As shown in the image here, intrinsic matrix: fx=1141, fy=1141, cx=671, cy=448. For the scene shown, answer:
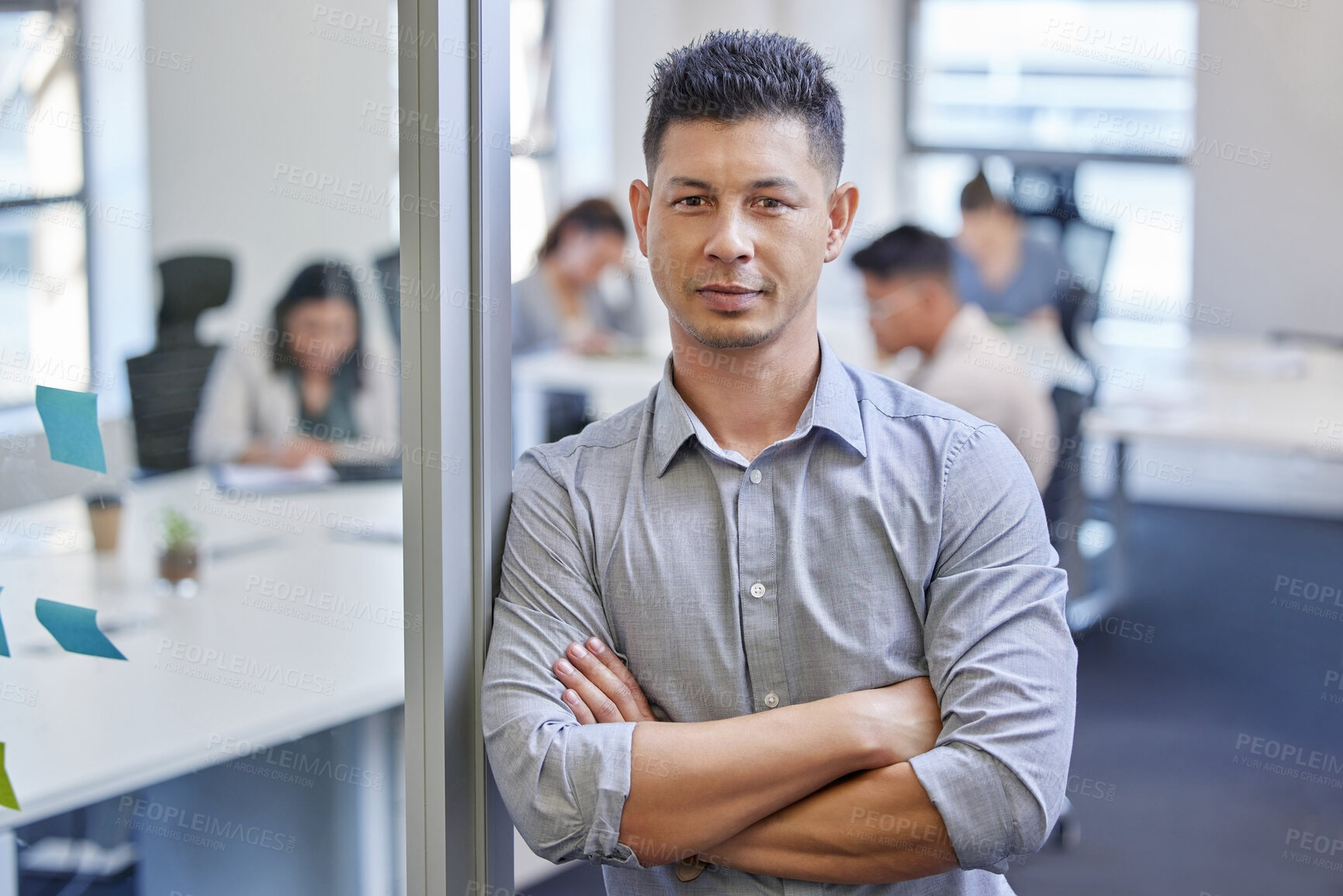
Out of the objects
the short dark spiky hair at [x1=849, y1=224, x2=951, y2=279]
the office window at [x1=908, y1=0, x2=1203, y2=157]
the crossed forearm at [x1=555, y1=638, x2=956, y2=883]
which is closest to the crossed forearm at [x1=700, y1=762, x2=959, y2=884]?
the crossed forearm at [x1=555, y1=638, x2=956, y2=883]

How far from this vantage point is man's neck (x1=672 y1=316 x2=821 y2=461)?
3.77 ft

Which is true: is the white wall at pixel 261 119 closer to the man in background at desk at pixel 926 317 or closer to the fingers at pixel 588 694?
the fingers at pixel 588 694

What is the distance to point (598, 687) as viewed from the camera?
1.10 metres

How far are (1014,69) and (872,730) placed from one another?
5.81 metres

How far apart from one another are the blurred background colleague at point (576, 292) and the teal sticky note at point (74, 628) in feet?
11.6

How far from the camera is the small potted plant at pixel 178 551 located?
1864 mm

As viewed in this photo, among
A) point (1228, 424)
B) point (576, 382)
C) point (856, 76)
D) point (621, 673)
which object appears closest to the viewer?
point (621, 673)

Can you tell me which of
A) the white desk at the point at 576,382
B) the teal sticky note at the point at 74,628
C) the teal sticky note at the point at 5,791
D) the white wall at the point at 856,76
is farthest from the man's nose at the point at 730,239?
the white wall at the point at 856,76

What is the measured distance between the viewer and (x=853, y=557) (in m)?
1.10

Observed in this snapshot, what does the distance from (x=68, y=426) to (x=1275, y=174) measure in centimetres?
559

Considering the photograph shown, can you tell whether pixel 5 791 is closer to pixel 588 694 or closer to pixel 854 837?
pixel 588 694

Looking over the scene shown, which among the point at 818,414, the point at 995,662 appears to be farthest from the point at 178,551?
the point at 995,662

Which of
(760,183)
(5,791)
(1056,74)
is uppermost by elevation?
(1056,74)

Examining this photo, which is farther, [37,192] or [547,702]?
[37,192]
